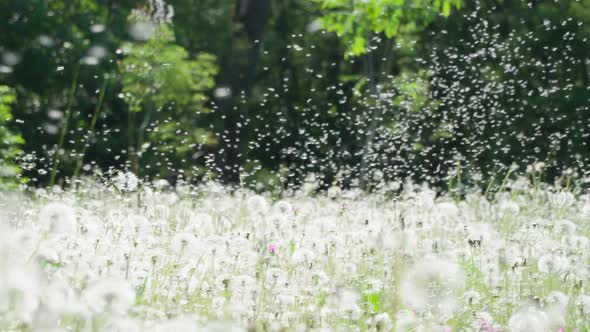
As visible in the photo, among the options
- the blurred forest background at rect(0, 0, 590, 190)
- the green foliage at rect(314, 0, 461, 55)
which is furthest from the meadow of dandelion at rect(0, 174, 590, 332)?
the blurred forest background at rect(0, 0, 590, 190)

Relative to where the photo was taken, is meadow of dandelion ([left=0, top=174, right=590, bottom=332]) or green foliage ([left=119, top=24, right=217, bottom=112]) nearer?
meadow of dandelion ([left=0, top=174, right=590, bottom=332])

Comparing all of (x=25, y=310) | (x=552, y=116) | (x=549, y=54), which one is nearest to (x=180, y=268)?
(x=25, y=310)

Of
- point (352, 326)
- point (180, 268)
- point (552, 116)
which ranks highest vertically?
point (552, 116)

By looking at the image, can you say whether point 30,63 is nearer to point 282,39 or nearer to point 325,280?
point 282,39

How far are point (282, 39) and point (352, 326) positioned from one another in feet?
70.8

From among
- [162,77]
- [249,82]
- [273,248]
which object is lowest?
[273,248]

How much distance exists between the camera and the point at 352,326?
2.90 meters

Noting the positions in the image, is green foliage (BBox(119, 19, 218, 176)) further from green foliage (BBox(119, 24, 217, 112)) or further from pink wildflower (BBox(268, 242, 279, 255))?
pink wildflower (BBox(268, 242, 279, 255))

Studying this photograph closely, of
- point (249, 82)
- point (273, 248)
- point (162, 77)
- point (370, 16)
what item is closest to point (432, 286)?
point (273, 248)

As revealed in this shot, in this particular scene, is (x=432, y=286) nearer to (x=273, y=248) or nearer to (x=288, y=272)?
(x=288, y=272)

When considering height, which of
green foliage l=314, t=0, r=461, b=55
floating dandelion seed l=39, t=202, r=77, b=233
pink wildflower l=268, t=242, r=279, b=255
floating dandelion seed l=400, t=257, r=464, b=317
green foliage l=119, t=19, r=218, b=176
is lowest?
floating dandelion seed l=400, t=257, r=464, b=317

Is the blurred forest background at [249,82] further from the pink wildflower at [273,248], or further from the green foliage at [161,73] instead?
the pink wildflower at [273,248]

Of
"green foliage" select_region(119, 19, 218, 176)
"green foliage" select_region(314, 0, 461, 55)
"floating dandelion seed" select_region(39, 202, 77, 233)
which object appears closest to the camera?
"floating dandelion seed" select_region(39, 202, 77, 233)

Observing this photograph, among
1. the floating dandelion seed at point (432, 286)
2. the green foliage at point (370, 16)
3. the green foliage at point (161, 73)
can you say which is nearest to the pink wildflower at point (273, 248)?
the floating dandelion seed at point (432, 286)
